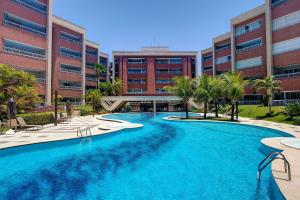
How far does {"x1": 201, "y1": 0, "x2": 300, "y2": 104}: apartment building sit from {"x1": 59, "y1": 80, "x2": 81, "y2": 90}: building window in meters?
35.6

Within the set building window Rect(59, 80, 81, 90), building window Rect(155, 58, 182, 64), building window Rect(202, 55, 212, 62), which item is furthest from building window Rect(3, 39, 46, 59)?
building window Rect(202, 55, 212, 62)

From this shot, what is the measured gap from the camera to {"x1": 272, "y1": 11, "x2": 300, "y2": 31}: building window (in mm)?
33172

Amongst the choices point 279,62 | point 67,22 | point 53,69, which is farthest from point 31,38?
point 279,62

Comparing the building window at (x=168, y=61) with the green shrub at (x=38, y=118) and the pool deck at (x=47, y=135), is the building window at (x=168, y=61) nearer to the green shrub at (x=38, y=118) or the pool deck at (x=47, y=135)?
the green shrub at (x=38, y=118)

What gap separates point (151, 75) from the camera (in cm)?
5875

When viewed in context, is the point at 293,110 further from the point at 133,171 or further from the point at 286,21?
the point at 133,171

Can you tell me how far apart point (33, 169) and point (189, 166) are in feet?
22.1

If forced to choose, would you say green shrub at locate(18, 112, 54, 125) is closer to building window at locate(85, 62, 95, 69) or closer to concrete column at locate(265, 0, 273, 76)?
building window at locate(85, 62, 95, 69)

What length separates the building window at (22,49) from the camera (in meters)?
32.9

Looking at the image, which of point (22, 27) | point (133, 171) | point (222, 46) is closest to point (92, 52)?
point (22, 27)

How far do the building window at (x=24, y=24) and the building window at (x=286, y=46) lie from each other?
42862mm

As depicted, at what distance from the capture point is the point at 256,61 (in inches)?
1609

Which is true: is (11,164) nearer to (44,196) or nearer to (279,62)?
(44,196)

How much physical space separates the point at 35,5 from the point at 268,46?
43.2 metres
